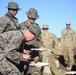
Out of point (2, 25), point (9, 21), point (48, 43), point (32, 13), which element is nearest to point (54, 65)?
point (48, 43)

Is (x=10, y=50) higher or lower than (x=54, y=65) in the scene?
higher

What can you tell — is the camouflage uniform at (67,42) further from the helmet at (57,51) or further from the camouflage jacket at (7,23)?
the camouflage jacket at (7,23)

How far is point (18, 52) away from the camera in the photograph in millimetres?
5348

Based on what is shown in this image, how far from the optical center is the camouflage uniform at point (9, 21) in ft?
23.5

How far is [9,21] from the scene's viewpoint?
287 inches

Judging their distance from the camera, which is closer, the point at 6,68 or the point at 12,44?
the point at 12,44

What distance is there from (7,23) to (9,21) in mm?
92

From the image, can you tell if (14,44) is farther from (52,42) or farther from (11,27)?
(52,42)

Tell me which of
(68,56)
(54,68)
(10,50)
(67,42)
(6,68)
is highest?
(10,50)

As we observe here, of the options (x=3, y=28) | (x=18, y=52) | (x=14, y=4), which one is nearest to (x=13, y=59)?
(x=18, y=52)

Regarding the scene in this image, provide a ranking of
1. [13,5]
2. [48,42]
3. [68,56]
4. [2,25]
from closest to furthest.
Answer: [2,25] < [13,5] < [48,42] < [68,56]

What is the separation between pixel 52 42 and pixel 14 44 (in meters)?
7.22

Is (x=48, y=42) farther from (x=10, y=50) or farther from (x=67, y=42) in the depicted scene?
(x=10, y=50)

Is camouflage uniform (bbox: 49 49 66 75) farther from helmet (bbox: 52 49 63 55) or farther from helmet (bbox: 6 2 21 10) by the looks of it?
helmet (bbox: 6 2 21 10)
